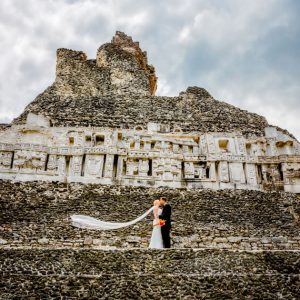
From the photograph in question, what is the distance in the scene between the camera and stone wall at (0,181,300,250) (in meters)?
9.98

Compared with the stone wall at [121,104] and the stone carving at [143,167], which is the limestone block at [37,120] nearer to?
the stone wall at [121,104]

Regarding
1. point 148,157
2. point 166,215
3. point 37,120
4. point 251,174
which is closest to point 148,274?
point 166,215

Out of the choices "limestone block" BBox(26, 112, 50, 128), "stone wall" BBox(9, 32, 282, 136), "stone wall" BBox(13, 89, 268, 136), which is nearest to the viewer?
"limestone block" BBox(26, 112, 50, 128)

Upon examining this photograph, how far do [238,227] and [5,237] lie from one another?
5943 millimetres

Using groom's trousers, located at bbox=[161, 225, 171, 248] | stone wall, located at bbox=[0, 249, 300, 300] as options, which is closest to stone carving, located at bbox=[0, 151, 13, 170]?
stone wall, located at bbox=[0, 249, 300, 300]

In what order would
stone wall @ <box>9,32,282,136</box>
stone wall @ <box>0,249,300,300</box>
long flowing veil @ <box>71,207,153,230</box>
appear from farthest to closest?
1. stone wall @ <box>9,32,282,136</box>
2. long flowing veil @ <box>71,207,153,230</box>
3. stone wall @ <box>0,249,300,300</box>

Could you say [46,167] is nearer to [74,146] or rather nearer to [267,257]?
[74,146]

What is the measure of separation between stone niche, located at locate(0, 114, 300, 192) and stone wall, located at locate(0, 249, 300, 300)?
625cm

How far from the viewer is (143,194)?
12312 mm

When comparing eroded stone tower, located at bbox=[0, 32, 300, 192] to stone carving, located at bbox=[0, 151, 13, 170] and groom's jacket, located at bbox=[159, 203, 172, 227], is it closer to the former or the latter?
stone carving, located at bbox=[0, 151, 13, 170]

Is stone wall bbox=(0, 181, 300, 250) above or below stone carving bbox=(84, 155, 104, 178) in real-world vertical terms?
below

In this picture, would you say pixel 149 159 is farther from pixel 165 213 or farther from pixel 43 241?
pixel 165 213

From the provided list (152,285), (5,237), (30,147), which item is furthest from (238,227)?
(30,147)

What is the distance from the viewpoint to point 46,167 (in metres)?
13.6
